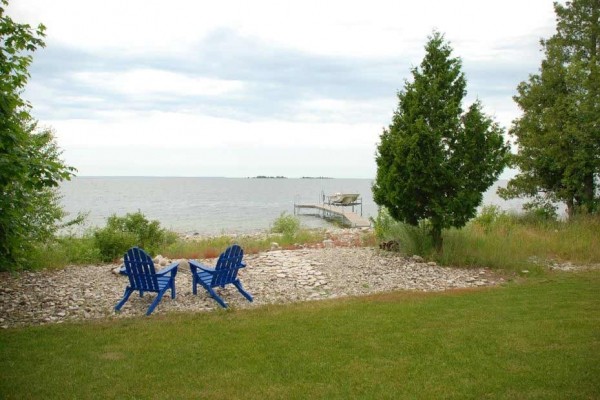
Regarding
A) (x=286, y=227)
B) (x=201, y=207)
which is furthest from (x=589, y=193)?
(x=201, y=207)

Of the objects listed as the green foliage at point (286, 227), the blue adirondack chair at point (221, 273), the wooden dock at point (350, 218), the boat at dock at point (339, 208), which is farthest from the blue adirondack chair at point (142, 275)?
the boat at dock at point (339, 208)

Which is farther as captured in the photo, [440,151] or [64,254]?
[64,254]

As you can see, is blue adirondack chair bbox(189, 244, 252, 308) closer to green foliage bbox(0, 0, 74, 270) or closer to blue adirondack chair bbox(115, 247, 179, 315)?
blue adirondack chair bbox(115, 247, 179, 315)

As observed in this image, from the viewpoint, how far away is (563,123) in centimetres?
1667

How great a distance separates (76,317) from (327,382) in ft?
14.0

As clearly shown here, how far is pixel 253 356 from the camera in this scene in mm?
5039

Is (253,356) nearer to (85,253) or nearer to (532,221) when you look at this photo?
(85,253)

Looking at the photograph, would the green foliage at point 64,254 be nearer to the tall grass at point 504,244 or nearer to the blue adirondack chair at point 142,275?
the blue adirondack chair at point 142,275

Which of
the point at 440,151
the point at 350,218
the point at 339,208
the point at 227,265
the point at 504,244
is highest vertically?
the point at 440,151

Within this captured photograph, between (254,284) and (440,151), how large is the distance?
4985 mm

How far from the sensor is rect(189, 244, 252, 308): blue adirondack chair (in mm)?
7508

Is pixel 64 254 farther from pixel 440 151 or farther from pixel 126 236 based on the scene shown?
pixel 440 151

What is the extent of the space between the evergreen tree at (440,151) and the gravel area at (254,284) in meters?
1.36

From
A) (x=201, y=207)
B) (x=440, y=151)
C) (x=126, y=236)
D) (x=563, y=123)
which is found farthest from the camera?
(x=201, y=207)
